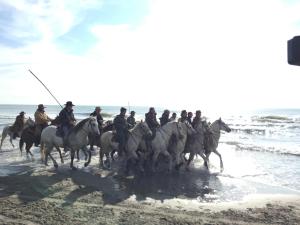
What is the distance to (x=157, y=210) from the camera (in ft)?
32.2

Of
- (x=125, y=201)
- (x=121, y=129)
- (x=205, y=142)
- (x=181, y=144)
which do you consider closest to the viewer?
(x=125, y=201)

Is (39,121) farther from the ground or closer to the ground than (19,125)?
farther from the ground

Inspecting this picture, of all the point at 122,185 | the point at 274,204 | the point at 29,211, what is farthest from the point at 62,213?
the point at 274,204

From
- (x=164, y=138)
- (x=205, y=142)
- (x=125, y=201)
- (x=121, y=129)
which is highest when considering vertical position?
(x=121, y=129)

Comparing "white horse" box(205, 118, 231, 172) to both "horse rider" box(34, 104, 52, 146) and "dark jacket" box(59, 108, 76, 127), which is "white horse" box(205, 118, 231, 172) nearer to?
"dark jacket" box(59, 108, 76, 127)

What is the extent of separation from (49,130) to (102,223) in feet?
26.2

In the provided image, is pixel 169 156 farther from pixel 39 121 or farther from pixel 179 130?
pixel 39 121

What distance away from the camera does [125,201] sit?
420 inches

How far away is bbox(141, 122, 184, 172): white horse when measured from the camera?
15.5 metres

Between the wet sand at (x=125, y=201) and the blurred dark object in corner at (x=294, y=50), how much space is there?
616 cm

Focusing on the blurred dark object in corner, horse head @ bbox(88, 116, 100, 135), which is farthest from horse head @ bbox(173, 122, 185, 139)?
the blurred dark object in corner

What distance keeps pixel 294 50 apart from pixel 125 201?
803 centimetres

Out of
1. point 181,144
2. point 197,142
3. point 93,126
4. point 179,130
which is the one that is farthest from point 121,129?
point 197,142

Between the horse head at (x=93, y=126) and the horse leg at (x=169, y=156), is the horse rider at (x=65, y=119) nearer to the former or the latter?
the horse head at (x=93, y=126)
